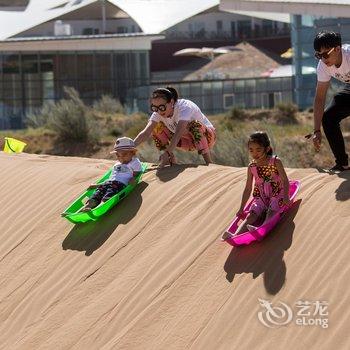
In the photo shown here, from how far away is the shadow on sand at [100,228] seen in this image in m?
11.4

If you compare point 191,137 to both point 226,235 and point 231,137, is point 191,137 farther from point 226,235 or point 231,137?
point 231,137

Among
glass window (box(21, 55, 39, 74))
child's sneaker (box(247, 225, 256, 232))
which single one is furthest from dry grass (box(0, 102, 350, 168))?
child's sneaker (box(247, 225, 256, 232))

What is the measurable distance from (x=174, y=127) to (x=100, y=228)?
1.55 m

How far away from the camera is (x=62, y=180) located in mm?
13641

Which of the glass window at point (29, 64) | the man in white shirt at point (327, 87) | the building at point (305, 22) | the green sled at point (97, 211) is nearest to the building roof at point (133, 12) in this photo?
the glass window at point (29, 64)

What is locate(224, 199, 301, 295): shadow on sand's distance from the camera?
9.39m

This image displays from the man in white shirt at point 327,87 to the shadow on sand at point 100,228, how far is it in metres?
1.91

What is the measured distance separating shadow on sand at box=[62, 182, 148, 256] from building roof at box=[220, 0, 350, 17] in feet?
86.4

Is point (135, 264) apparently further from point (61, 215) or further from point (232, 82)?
point (232, 82)

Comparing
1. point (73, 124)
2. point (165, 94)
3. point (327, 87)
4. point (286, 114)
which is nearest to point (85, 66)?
point (73, 124)

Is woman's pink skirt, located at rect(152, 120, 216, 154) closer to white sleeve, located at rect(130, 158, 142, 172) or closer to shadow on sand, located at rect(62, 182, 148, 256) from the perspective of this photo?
white sleeve, located at rect(130, 158, 142, 172)

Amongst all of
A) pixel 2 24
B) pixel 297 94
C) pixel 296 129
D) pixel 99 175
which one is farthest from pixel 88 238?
pixel 2 24

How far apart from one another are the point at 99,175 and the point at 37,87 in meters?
31.9

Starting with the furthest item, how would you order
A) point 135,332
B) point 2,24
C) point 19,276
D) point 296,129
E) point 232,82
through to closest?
point 2,24
point 232,82
point 296,129
point 19,276
point 135,332
